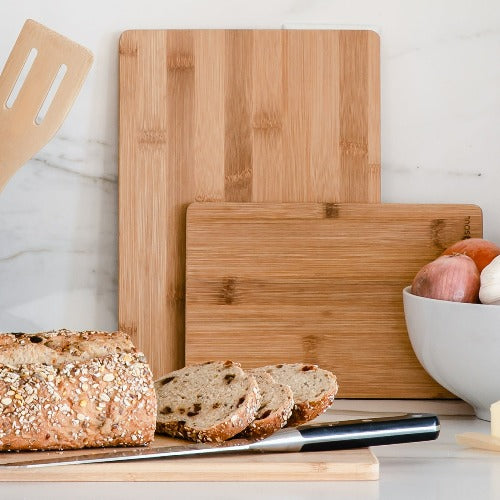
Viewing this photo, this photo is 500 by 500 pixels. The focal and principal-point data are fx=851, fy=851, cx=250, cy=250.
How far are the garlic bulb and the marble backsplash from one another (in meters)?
0.24

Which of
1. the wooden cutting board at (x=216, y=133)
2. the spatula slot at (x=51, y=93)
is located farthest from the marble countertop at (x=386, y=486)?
the spatula slot at (x=51, y=93)

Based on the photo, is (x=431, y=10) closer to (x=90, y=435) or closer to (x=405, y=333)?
(x=405, y=333)

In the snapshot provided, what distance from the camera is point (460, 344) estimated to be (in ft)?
3.28

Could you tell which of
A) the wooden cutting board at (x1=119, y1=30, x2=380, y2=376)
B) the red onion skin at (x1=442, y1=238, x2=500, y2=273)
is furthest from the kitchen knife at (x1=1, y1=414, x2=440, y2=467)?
the wooden cutting board at (x1=119, y1=30, x2=380, y2=376)

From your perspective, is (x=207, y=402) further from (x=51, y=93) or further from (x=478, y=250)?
(x=51, y=93)

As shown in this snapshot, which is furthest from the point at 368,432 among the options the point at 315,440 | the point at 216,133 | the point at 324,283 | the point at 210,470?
the point at 216,133

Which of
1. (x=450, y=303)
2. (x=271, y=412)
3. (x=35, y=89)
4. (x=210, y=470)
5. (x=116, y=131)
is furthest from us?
(x=116, y=131)

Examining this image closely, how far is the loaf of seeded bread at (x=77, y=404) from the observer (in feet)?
2.68

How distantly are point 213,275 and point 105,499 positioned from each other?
489 millimetres

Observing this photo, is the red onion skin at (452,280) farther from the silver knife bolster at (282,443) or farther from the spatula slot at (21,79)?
the spatula slot at (21,79)

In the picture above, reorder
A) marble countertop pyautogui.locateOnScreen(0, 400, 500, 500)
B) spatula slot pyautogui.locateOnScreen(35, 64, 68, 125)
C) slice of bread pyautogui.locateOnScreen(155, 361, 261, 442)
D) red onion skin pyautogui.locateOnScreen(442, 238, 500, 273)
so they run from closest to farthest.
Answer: marble countertop pyautogui.locateOnScreen(0, 400, 500, 500) < slice of bread pyautogui.locateOnScreen(155, 361, 261, 442) < red onion skin pyautogui.locateOnScreen(442, 238, 500, 273) < spatula slot pyautogui.locateOnScreen(35, 64, 68, 125)

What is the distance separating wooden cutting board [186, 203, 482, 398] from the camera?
46.6 inches

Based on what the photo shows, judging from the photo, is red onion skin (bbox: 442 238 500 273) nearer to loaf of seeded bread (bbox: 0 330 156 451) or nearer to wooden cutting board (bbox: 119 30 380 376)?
wooden cutting board (bbox: 119 30 380 376)

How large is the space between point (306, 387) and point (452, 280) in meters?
0.22
